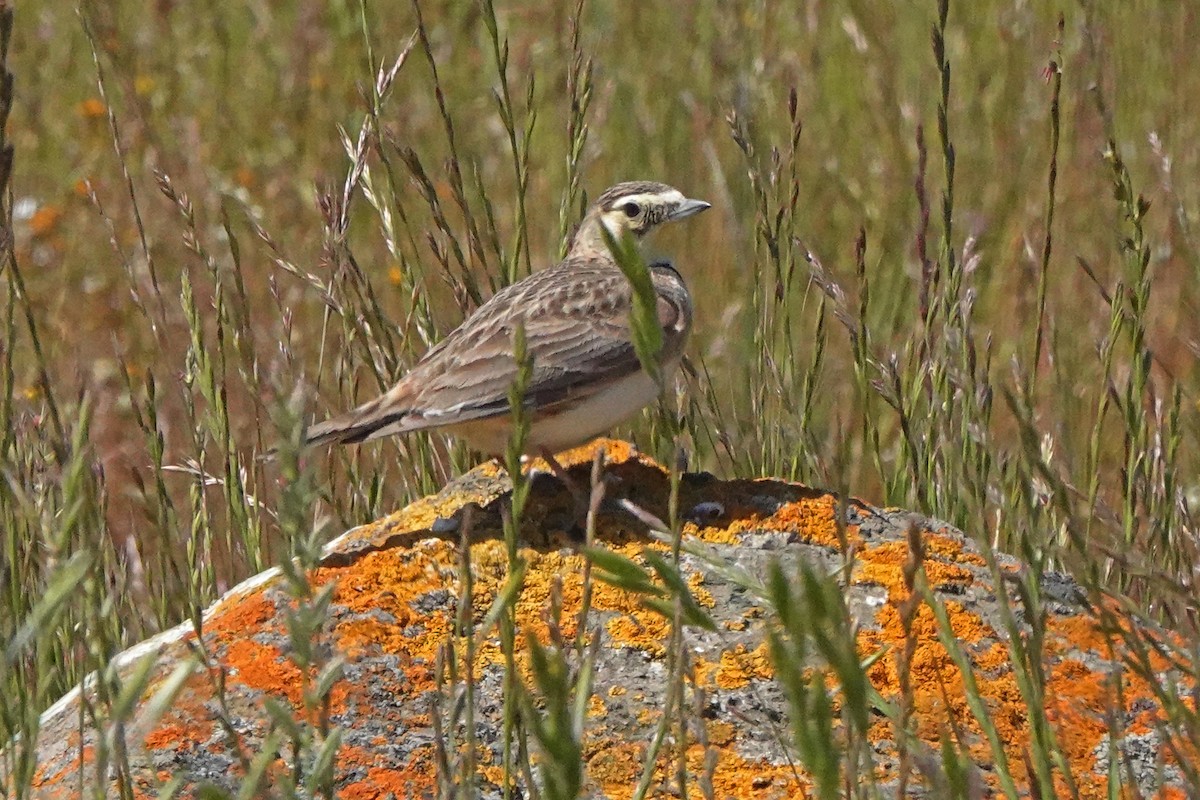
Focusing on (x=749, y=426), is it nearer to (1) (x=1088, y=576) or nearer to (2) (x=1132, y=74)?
(1) (x=1088, y=576)

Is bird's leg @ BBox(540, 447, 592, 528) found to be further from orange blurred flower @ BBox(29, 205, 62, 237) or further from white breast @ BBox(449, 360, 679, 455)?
orange blurred flower @ BBox(29, 205, 62, 237)

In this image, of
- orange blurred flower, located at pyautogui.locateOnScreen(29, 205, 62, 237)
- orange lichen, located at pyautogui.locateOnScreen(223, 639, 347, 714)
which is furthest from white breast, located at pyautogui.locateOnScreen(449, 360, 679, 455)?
orange blurred flower, located at pyautogui.locateOnScreen(29, 205, 62, 237)

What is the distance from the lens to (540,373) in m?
4.46

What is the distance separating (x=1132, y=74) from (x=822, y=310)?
14.8 ft

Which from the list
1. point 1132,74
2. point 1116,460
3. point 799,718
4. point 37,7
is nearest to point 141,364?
point 37,7

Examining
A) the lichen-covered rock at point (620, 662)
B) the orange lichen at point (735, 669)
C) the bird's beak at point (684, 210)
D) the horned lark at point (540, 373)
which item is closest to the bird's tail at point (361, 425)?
the horned lark at point (540, 373)

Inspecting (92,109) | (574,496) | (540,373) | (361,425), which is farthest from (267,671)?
(92,109)

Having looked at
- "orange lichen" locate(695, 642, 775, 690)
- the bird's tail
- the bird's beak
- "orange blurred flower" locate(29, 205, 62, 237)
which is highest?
"orange blurred flower" locate(29, 205, 62, 237)

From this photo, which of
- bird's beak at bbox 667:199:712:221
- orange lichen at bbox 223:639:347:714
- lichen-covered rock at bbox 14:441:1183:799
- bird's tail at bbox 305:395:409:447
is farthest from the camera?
bird's beak at bbox 667:199:712:221

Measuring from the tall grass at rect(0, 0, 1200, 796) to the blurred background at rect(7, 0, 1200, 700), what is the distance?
26 mm

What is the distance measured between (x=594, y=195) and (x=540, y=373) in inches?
128

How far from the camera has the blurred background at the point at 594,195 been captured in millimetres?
3779

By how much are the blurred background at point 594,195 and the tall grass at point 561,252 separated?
0.09ft

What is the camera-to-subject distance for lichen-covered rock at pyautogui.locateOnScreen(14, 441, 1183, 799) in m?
2.97
